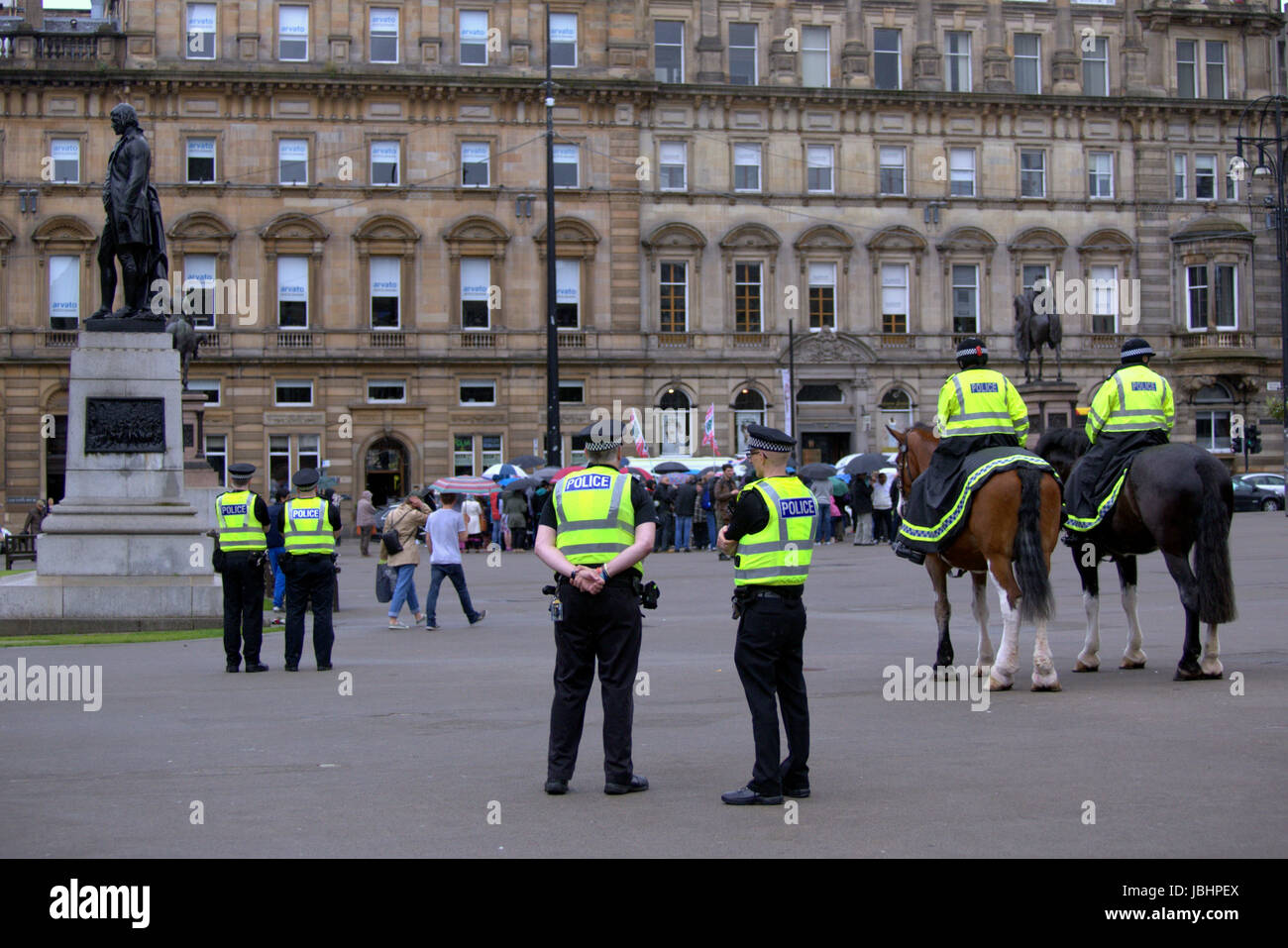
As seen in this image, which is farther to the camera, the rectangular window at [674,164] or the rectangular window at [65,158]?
the rectangular window at [674,164]

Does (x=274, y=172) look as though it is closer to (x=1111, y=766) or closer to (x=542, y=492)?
(x=542, y=492)

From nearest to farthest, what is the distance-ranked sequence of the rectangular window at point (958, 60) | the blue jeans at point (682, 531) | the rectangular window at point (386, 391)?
the blue jeans at point (682, 531) < the rectangular window at point (386, 391) < the rectangular window at point (958, 60)

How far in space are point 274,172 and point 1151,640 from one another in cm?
4415

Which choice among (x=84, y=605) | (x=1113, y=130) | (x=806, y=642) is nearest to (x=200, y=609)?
(x=84, y=605)

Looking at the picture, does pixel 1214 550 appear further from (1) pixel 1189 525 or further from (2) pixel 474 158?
(2) pixel 474 158

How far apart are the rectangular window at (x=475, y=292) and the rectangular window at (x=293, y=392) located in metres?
5.80

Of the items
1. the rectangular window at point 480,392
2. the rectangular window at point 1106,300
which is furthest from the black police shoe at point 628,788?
the rectangular window at point 1106,300

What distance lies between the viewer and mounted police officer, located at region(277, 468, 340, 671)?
15.9 m

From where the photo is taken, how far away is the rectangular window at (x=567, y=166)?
185 ft

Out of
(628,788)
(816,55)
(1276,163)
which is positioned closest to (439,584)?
(628,788)

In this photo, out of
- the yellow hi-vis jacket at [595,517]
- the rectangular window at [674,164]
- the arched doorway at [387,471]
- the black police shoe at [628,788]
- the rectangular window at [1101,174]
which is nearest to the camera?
the black police shoe at [628,788]

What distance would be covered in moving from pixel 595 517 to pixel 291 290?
47716 mm

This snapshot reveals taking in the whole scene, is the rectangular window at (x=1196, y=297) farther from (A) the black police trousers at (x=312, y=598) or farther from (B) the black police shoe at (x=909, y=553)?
(A) the black police trousers at (x=312, y=598)

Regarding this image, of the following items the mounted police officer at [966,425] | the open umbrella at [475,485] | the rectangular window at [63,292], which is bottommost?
the mounted police officer at [966,425]
